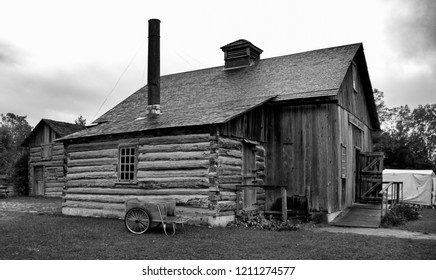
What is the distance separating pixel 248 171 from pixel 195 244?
225 inches

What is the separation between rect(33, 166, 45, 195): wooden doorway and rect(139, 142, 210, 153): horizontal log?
17548 millimetres

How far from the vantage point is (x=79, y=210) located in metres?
16.4

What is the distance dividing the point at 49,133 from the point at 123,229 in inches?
753

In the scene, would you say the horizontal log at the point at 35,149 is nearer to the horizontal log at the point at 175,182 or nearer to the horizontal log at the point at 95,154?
the horizontal log at the point at 95,154

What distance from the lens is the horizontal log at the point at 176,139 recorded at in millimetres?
13461

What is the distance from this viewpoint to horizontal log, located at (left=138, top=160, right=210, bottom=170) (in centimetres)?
1343

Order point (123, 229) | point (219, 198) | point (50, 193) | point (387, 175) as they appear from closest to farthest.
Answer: point (123, 229) → point (219, 198) → point (387, 175) → point (50, 193)

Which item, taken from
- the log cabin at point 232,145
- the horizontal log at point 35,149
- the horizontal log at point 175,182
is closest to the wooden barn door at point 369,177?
the log cabin at point 232,145

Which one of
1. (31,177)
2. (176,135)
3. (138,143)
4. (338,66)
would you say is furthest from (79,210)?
(31,177)

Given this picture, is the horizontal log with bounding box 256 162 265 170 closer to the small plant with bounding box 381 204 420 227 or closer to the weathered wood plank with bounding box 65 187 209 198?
the weathered wood plank with bounding box 65 187 209 198

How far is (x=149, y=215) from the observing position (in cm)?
1163

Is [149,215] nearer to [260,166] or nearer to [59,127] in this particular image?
[260,166]

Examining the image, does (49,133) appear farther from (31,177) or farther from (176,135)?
(176,135)

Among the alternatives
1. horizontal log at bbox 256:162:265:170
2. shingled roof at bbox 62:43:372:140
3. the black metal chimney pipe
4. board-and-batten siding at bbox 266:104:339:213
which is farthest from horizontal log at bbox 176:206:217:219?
the black metal chimney pipe
